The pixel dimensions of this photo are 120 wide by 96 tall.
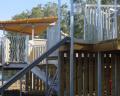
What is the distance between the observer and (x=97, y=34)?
45.9 ft

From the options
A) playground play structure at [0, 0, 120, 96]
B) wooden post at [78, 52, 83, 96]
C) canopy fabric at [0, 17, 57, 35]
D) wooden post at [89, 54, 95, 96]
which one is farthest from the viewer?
canopy fabric at [0, 17, 57, 35]

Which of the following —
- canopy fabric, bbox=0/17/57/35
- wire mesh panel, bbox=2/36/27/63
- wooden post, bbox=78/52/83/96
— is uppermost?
canopy fabric, bbox=0/17/57/35

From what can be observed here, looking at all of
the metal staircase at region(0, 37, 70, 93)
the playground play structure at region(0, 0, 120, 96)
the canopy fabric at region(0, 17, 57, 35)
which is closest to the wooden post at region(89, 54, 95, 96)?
the playground play structure at region(0, 0, 120, 96)

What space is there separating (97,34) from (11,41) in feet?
28.8

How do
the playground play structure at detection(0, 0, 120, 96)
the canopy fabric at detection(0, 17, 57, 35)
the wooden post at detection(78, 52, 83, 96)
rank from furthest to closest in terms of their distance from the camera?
the canopy fabric at detection(0, 17, 57, 35), the wooden post at detection(78, 52, 83, 96), the playground play structure at detection(0, 0, 120, 96)

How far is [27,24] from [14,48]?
54.7 inches

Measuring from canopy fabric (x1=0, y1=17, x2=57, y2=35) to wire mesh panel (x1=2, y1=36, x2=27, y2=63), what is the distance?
85 centimetres

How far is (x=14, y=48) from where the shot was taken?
21.9 metres

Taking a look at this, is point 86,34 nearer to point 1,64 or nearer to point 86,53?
point 86,53

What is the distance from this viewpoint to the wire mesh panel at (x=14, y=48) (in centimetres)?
2151

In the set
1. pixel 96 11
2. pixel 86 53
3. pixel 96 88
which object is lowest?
pixel 96 88

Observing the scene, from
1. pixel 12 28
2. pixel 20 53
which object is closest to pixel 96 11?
pixel 20 53

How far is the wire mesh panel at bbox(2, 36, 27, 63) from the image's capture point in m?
21.5

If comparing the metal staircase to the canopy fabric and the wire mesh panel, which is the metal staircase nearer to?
the wire mesh panel
